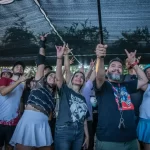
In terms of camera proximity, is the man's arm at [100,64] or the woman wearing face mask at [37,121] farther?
the woman wearing face mask at [37,121]

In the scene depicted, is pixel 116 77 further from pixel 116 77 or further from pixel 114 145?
pixel 114 145

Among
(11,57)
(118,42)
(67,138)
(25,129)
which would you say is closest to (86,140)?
(67,138)

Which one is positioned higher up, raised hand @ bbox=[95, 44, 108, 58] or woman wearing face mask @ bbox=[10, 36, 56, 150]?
raised hand @ bbox=[95, 44, 108, 58]

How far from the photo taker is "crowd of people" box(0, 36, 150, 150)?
2.60 metres

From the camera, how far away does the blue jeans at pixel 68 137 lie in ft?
9.68

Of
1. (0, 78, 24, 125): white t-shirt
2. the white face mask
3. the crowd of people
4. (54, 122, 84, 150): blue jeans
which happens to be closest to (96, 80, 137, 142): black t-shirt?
the crowd of people

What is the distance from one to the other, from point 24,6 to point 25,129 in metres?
2.37

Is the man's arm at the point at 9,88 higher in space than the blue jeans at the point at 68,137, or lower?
higher

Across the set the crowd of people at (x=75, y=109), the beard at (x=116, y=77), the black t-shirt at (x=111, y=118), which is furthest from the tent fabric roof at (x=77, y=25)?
the black t-shirt at (x=111, y=118)

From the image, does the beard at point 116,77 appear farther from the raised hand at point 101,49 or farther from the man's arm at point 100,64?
the raised hand at point 101,49

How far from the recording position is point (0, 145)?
3.55 m

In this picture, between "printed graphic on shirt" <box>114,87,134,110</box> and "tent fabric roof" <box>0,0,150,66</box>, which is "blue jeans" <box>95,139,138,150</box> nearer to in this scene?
"printed graphic on shirt" <box>114,87,134,110</box>

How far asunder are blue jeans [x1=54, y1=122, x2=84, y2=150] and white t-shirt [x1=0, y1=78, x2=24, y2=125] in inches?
38.5

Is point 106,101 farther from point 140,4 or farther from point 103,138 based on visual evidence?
point 140,4
